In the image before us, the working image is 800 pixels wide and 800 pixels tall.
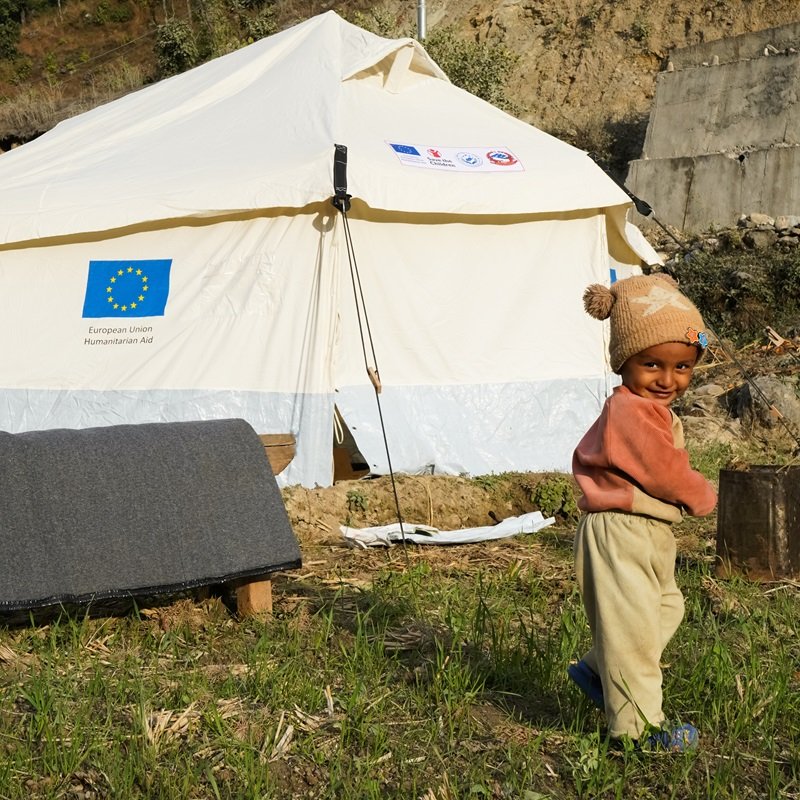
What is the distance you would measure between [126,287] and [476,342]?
2.27 meters

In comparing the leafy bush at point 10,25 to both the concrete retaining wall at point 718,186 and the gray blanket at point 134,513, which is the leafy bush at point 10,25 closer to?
the concrete retaining wall at point 718,186

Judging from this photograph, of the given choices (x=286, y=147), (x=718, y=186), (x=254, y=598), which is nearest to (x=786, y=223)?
(x=718, y=186)

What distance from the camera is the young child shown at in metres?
2.61

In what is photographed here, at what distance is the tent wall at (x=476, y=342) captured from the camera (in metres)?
6.72

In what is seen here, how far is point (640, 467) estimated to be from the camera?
262 cm

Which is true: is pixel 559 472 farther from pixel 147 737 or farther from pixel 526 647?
pixel 147 737

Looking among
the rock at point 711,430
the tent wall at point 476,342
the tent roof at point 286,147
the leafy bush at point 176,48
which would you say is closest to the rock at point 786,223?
the rock at point 711,430

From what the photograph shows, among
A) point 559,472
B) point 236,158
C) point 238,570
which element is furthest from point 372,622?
point 236,158

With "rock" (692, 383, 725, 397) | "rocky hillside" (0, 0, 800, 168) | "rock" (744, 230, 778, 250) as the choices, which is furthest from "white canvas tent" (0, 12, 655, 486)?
"rocky hillside" (0, 0, 800, 168)

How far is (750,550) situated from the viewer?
4.68m

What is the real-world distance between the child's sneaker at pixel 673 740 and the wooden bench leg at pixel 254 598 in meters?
1.76

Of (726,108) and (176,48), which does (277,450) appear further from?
(176,48)

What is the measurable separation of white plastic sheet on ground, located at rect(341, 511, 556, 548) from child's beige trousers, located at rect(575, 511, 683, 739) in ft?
8.01

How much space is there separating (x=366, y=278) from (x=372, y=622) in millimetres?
3278
